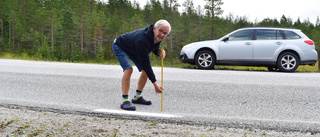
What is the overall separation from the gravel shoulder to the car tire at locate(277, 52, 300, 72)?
6.38 meters

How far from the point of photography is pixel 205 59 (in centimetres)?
926

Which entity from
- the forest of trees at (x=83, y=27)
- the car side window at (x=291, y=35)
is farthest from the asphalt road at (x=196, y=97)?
the forest of trees at (x=83, y=27)

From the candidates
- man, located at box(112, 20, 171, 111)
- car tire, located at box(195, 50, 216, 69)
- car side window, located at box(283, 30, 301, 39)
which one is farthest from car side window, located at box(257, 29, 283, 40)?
man, located at box(112, 20, 171, 111)

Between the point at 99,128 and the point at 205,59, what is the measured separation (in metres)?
6.80

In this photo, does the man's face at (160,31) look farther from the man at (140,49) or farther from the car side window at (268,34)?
the car side window at (268,34)

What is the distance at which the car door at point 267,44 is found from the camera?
29.0 feet

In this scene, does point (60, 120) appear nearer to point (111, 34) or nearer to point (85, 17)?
point (85, 17)

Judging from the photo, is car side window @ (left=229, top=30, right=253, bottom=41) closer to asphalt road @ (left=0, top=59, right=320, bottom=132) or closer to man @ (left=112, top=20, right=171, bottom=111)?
asphalt road @ (left=0, top=59, right=320, bottom=132)

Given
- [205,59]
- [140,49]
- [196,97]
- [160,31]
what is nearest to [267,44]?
[205,59]

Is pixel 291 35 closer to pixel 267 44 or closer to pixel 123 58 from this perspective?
pixel 267 44

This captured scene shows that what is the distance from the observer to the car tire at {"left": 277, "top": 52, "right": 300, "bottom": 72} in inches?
344

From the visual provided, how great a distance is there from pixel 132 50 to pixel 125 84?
1.87 feet

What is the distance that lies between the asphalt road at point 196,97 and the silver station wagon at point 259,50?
270 cm

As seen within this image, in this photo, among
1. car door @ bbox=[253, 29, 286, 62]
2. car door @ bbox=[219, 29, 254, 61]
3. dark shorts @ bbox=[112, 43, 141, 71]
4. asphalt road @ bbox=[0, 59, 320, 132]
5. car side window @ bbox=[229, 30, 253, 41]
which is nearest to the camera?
asphalt road @ bbox=[0, 59, 320, 132]
